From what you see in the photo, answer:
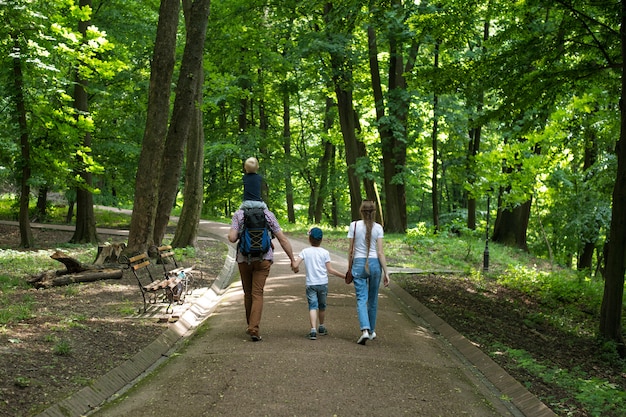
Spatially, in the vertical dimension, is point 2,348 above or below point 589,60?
below

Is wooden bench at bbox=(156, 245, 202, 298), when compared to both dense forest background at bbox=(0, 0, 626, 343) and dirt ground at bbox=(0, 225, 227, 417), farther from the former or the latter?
dense forest background at bbox=(0, 0, 626, 343)

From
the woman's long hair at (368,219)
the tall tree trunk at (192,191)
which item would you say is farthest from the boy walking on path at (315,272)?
the tall tree trunk at (192,191)

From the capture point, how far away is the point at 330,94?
31328 mm

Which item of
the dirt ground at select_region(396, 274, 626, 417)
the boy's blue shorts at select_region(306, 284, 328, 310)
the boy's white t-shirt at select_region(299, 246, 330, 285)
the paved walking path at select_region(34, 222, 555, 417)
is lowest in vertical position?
the dirt ground at select_region(396, 274, 626, 417)

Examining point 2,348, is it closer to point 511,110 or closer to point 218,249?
point 511,110

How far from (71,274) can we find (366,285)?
22.0 feet

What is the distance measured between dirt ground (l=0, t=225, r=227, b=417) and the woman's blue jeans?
2.81 m

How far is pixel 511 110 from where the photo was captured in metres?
13.3

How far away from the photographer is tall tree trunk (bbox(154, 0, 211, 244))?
15961mm

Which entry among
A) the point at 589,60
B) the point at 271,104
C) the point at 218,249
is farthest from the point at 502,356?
the point at 271,104

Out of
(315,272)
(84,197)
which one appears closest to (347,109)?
(84,197)

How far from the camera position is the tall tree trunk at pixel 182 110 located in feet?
52.4

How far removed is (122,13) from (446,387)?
22.7 meters

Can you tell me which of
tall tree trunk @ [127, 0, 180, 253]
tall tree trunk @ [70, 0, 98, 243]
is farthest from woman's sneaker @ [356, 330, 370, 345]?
tall tree trunk @ [70, 0, 98, 243]
